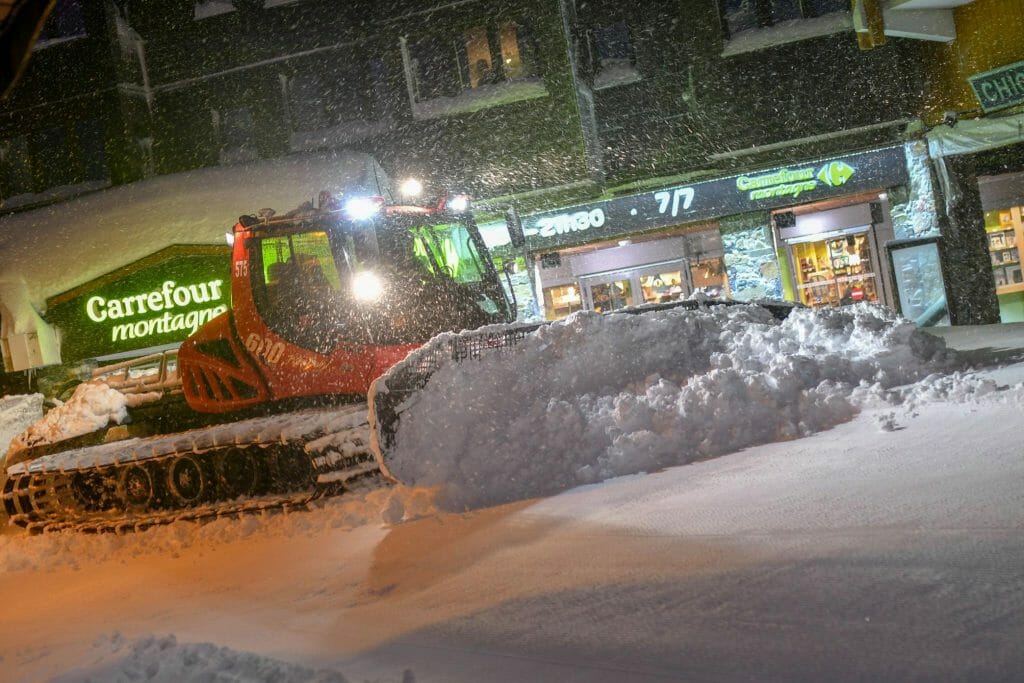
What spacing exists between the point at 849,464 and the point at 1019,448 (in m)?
0.88

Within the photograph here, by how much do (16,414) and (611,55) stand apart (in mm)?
11747

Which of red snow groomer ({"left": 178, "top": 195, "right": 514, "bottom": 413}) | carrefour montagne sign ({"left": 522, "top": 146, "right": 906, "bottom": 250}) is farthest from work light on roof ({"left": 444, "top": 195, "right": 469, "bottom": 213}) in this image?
carrefour montagne sign ({"left": 522, "top": 146, "right": 906, "bottom": 250})

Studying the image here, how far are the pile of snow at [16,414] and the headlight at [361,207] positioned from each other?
26.2 ft

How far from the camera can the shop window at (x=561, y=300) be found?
62.3ft

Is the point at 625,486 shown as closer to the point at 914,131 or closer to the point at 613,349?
the point at 613,349

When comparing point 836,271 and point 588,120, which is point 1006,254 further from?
point 588,120

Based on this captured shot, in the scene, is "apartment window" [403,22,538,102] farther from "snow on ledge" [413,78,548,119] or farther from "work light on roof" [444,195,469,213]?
"work light on roof" [444,195,469,213]

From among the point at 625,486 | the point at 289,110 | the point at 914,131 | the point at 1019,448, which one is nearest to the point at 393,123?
the point at 289,110

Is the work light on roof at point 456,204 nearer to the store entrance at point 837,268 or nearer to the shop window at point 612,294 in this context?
the shop window at point 612,294

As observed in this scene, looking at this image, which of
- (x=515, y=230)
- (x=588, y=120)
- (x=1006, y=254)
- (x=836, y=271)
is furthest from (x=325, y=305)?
(x=1006, y=254)

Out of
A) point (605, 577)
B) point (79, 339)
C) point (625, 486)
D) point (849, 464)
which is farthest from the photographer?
point (79, 339)

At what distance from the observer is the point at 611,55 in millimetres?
17906

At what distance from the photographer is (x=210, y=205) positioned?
1605 cm

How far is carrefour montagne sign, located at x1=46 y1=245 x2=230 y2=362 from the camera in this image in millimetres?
17359
